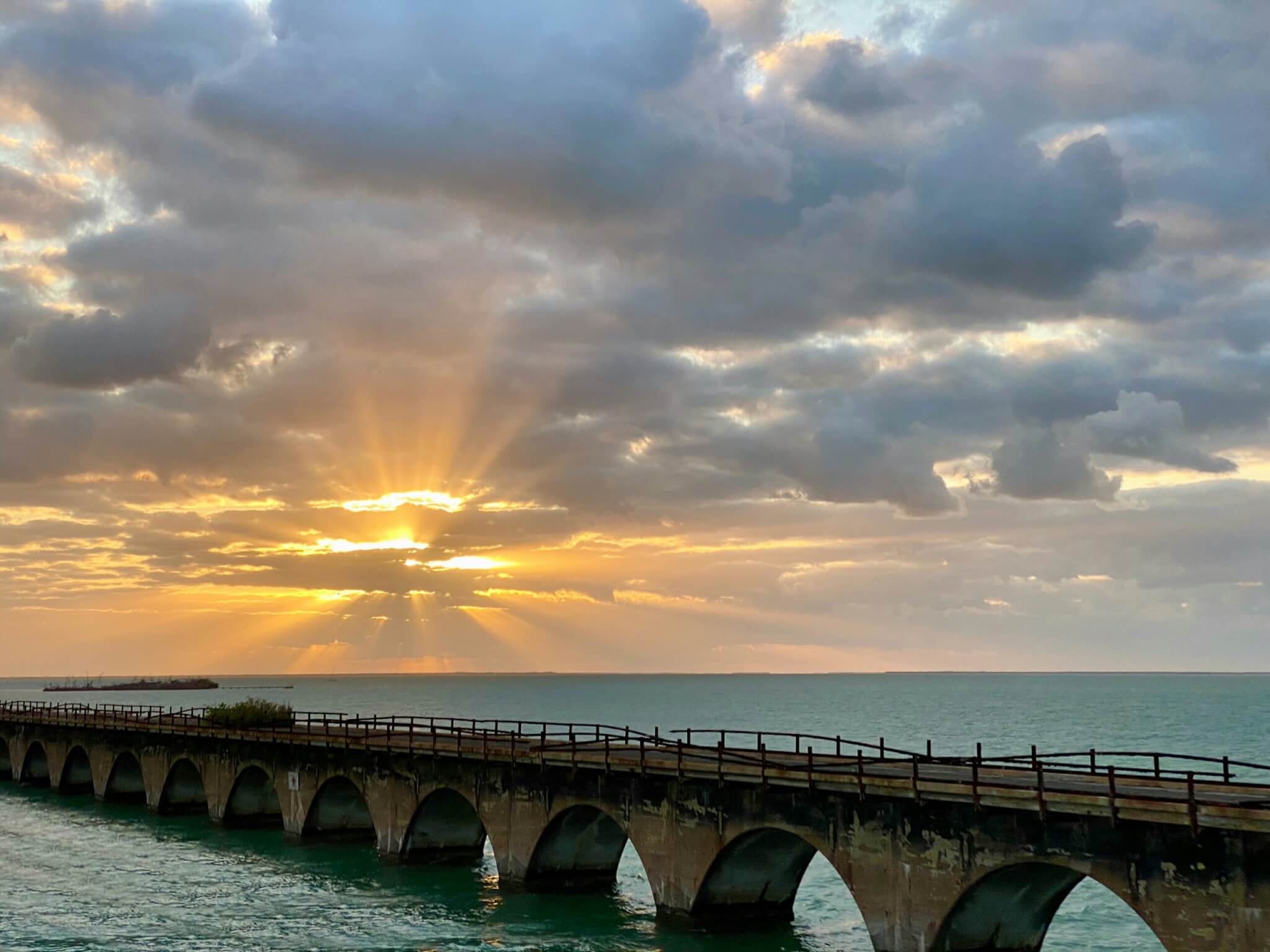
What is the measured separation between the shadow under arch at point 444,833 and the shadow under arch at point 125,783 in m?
36.2

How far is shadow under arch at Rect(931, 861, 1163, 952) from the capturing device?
1234 inches

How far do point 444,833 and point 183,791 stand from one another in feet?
92.7

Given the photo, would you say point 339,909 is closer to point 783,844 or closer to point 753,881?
point 753,881

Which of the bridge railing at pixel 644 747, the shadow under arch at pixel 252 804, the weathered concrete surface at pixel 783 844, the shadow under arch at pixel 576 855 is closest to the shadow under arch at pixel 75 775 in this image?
the bridge railing at pixel 644 747

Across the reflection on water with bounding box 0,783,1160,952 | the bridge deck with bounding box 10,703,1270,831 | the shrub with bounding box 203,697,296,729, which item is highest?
the shrub with bounding box 203,697,296,729

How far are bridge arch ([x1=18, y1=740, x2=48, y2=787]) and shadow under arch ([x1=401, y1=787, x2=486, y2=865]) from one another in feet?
184

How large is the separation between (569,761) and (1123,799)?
2145 cm

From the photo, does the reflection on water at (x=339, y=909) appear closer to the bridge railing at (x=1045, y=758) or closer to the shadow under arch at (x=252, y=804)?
the shadow under arch at (x=252, y=804)

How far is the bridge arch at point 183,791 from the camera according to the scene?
72.1m

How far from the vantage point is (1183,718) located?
196 metres

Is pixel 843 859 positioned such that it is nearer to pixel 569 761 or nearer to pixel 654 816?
pixel 654 816

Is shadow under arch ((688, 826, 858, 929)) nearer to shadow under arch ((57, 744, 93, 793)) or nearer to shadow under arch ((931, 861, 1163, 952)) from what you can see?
shadow under arch ((931, 861, 1163, 952))

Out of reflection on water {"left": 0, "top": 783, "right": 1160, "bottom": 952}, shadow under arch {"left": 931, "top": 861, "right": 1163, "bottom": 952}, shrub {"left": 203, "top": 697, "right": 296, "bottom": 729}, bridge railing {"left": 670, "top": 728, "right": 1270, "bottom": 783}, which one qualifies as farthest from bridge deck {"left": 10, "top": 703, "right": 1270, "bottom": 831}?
shrub {"left": 203, "top": 697, "right": 296, "bottom": 729}

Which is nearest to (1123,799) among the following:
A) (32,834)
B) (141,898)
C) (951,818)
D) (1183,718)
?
(951,818)
